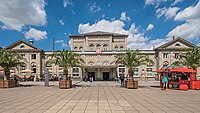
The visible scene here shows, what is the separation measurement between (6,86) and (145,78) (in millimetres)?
30282

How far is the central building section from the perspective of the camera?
4031 centimetres

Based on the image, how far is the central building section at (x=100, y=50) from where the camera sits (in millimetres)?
40312

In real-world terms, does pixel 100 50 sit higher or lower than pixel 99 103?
higher

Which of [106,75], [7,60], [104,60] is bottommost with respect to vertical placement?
[106,75]

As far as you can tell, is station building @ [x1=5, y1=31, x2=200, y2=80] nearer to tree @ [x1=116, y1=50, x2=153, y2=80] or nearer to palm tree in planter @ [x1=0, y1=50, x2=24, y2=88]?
palm tree in planter @ [x1=0, y1=50, x2=24, y2=88]

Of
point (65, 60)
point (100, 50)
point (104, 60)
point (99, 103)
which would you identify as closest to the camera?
point (99, 103)

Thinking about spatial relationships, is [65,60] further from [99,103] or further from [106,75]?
[106,75]

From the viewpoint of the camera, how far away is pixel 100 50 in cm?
4053

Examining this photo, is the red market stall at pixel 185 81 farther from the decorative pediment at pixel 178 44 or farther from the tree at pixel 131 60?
the decorative pediment at pixel 178 44

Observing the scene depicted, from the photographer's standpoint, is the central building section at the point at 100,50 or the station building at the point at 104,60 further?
the central building section at the point at 100,50

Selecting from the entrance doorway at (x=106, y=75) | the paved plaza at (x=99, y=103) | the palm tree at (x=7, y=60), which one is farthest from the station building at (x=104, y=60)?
the paved plaza at (x=99, y=103)

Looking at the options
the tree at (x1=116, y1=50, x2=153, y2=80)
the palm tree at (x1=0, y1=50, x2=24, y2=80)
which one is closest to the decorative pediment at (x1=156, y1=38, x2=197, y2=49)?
the tree at (x1=116, y1=50, x2=153, y2=80)

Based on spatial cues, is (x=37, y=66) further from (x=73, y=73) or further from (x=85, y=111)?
(x=85, y=111)

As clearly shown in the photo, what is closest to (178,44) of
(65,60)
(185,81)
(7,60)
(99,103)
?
(185,81)
